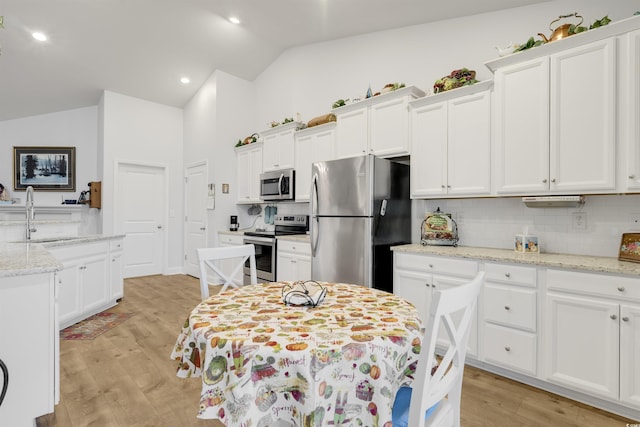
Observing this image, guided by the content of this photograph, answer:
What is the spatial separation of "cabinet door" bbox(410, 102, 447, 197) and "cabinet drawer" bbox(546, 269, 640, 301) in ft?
3.57

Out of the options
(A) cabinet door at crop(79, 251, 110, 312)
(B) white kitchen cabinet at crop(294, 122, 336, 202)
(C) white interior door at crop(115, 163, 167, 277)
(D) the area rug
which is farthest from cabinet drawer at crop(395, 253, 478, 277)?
(C) white interior door at crop(115, 163, 167, 277)

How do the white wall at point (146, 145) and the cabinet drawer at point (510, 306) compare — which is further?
the white wall at point (146, 145)

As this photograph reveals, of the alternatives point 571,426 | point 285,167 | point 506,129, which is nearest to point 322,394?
point 571,426

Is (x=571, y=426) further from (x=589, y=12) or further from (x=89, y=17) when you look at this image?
(x=89, y=17)

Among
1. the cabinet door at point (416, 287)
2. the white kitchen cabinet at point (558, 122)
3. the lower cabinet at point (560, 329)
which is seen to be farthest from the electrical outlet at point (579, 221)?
the cabinet door at point (416, 287)

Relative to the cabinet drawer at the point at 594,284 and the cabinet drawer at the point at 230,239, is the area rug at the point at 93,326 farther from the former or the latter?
the cabinet drawer at the point at 594,284

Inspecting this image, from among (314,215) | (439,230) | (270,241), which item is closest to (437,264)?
(439,230)

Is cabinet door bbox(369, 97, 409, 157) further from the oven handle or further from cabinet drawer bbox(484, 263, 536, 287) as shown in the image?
the oven handle

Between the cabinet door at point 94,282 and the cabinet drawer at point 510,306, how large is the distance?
3.89m

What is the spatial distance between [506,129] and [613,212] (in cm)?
92

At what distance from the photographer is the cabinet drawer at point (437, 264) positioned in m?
2.45

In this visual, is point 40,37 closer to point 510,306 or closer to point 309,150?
point 309,150

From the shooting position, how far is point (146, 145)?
19.9ft

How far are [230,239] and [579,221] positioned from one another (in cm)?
419
